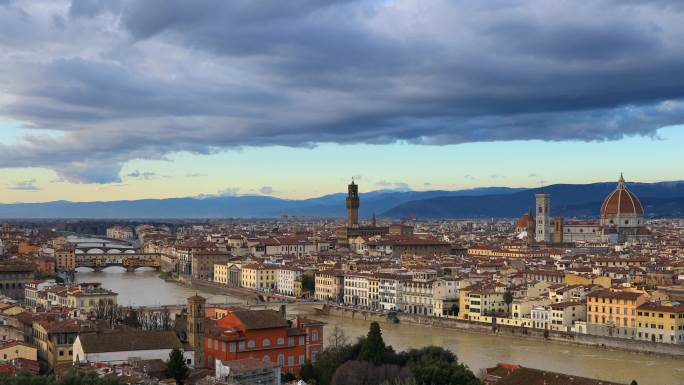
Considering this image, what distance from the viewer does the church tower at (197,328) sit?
16906 mm

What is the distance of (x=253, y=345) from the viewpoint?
16.9 meters

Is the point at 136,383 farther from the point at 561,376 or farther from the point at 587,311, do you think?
the point at 587,311

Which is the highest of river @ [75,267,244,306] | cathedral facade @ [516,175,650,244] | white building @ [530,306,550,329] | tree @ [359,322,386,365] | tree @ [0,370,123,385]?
cathedral facade @ [516,175,650,244]

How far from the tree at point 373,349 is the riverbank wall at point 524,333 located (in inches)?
356

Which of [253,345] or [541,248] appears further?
[541,248]

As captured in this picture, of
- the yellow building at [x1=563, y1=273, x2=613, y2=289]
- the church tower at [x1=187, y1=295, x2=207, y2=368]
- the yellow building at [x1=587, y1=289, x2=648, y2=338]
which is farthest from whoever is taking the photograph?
the yellow building at [x1=563, y1=273, x2=613, y2=289]

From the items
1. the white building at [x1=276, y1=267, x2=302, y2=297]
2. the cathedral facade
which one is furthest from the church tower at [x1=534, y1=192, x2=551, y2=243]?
the white building at [x1=276, y1=267, x2=302, y2=297]

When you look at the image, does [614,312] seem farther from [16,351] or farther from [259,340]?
[16,351]

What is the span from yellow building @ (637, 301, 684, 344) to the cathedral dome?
4135 cm

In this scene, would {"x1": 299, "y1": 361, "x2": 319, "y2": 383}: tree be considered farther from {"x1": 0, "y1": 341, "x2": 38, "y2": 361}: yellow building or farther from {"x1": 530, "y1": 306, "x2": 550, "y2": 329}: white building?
{"x1": 530, "y1": 306, "x2": 550, "y2": 329}: white building

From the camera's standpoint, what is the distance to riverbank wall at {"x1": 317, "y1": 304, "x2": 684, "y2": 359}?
22.7 metres

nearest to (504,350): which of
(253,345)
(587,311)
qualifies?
(587,311)

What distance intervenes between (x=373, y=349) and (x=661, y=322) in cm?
1034

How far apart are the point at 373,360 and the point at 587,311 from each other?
11.4 metres
